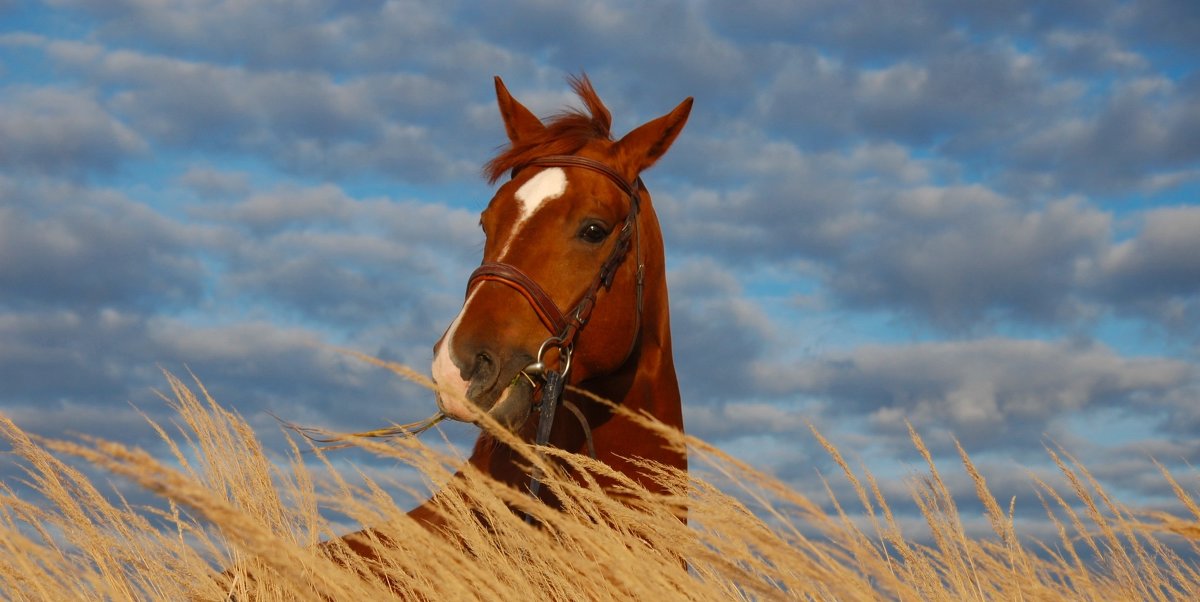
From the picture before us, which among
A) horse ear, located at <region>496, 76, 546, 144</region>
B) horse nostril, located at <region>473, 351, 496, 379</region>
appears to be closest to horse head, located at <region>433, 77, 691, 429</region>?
horse nostril, located at <region>473, 351, 496, 379</region>

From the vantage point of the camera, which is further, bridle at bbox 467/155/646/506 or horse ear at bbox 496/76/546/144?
horse ear at bbox 496/76/546/144

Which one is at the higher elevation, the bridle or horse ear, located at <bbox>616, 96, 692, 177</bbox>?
horse ear, located at <bbox>616, 96, 692, 177</bbox>

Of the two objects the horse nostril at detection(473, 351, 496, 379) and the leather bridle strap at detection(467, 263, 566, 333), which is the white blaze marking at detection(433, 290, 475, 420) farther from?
the leather bridle strap at detection(467, 263, 566, 333)

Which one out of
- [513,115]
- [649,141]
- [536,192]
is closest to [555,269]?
[536,192]

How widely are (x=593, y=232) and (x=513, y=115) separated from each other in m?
1.21

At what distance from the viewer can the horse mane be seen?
4664 mm

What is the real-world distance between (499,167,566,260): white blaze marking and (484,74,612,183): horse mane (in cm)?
21

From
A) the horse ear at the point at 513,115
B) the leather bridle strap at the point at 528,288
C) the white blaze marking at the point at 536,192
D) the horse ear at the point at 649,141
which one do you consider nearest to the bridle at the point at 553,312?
the leather bridle strap at the point at 528,288

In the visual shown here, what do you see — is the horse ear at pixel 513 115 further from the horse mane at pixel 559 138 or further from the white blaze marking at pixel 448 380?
the white blaze marking at pixel 448 380

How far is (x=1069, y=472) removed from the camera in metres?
4.98

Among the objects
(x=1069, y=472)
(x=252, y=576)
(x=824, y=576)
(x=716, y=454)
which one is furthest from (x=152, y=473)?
(x=1069, y=472)

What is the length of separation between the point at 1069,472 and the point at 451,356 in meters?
3.10

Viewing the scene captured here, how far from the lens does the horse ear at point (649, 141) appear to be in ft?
15.5

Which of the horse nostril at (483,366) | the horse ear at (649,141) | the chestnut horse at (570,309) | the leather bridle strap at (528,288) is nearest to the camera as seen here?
the horse nostril at (483,366)
